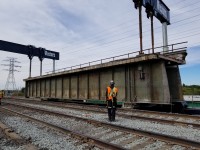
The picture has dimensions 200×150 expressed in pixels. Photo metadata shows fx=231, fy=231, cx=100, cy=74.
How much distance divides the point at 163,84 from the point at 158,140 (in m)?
9.30

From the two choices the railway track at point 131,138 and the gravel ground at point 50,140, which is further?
the gravel ground at point 50,140

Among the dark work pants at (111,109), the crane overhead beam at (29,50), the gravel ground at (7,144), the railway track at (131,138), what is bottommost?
the gravel ground at (7,144)

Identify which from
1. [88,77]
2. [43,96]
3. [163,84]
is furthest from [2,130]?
[43,96]

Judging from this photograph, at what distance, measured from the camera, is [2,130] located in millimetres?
8266

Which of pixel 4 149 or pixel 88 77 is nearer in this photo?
pixel 4 149

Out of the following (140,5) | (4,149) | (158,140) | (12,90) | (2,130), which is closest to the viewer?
(4,149)

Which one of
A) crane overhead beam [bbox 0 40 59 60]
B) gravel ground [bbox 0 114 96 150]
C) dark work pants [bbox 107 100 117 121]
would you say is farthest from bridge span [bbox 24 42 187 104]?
crane overhead beam [bbox 0 40 59 60]

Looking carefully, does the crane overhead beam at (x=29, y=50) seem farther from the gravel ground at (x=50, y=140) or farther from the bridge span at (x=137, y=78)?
the gravel ground at (x=50, y=140)

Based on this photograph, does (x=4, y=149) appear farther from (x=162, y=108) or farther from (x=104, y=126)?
(x=162, y=108)

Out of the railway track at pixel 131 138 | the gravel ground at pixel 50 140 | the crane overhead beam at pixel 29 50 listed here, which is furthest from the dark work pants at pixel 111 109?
the crane overhead beam at pixel 29 50

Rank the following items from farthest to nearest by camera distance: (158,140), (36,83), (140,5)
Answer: (36,83) → (140,5) → (158,140)

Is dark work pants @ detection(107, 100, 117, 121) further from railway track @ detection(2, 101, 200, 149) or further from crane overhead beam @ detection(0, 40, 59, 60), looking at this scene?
crane overhead beam @ detection(0, 40, 59, 60)

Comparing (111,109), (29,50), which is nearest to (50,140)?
(111,109)

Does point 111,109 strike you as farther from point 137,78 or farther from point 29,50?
point 29,50
